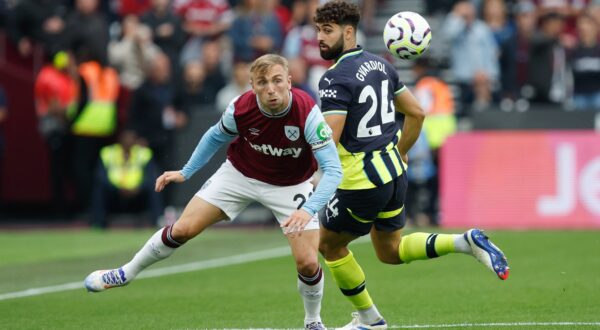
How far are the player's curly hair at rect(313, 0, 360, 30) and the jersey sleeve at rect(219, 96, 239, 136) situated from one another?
849mm

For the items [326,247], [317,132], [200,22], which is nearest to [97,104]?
[200,22]

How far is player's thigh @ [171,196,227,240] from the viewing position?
892 centimetres

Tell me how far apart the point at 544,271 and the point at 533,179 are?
5.83m

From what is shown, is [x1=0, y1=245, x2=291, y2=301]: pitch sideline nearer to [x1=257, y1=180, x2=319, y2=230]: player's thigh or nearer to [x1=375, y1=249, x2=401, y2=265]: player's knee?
[x1=257, y1=180, x2=319, y2=230]: player's thigh

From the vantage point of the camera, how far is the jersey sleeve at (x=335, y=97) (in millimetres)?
8680

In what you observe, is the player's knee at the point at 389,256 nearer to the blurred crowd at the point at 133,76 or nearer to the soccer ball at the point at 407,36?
the soccer ball at the point at 407,36

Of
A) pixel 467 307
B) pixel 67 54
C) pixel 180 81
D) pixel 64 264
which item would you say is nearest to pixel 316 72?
Answer: pixel 180 81

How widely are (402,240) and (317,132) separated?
140cm

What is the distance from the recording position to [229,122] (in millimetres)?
8836

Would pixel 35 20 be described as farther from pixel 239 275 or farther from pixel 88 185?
pixel 239 275

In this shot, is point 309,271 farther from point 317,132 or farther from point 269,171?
point 317,132

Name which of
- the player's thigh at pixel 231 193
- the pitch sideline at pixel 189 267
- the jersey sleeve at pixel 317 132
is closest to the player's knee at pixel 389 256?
the player's thigh at pixel 231 193

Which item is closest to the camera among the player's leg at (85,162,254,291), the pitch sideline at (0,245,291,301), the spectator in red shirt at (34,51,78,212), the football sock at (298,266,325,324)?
the football sock at (298,266,325,324)

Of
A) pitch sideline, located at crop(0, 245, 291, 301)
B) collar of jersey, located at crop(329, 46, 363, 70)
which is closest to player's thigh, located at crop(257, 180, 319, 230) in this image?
collar of jersey, located at crop(329, 46, 363, 70)
